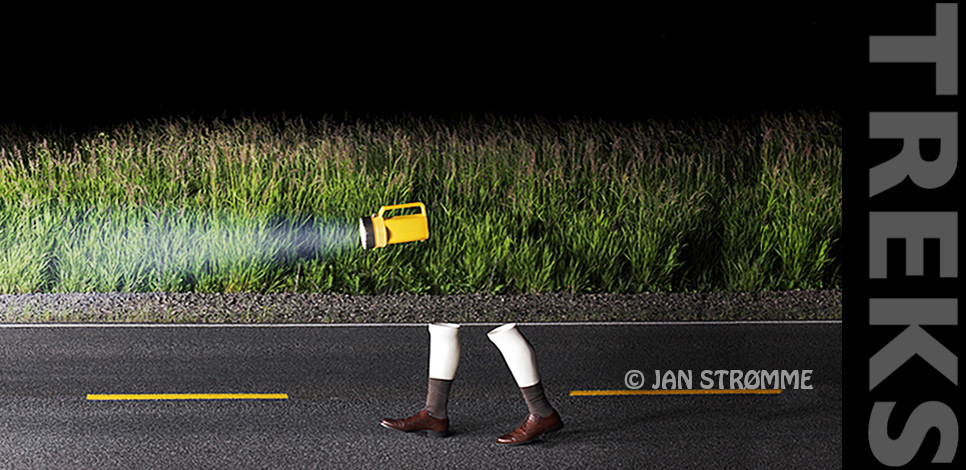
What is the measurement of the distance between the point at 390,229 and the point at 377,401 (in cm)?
186

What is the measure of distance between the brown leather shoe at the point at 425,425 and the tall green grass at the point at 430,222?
590 cm

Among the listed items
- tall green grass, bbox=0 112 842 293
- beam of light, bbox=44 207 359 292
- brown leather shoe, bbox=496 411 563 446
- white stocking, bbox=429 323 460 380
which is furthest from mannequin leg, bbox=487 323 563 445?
beam of light, bbox=44 207 359 292

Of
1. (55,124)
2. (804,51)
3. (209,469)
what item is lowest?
(209,469)

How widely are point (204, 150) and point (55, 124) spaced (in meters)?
14.4

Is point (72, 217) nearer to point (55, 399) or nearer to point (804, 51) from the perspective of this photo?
point (55, 399)

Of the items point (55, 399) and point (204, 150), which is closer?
point (55, 399)

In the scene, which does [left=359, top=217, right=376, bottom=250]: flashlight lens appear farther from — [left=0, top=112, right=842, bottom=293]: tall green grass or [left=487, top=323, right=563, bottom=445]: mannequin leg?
[left=0, top=112, right=842, bottom=293]: tall green grass

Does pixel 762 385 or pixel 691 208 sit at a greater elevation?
pixel 691 208

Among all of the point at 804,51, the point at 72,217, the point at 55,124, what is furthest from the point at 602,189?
the point at 804,51

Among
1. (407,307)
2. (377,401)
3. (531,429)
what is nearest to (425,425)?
(531,429)

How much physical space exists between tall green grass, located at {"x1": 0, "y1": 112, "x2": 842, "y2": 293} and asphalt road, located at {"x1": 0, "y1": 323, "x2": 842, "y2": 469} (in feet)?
8.29

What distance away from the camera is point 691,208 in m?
13.7

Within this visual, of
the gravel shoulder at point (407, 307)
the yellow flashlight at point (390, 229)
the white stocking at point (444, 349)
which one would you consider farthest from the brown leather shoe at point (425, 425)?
the gravel shoulder at point (407, 307)

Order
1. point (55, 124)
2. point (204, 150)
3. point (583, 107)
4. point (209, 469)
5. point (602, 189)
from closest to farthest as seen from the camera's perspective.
A: point (209, 469) < point (602, 189) < point (204, 150) < point (55, 124) < point (583, 107)
